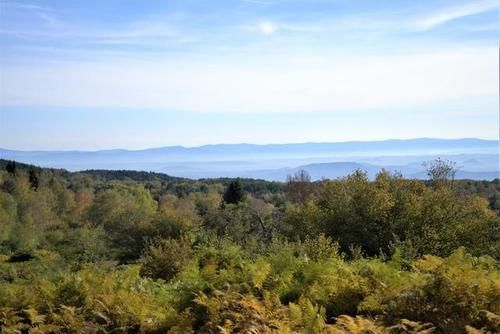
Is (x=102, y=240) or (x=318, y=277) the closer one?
(x=318, y=277)

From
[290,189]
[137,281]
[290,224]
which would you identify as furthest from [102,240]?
[137,281]

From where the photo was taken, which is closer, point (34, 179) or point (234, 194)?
point (234, 194)

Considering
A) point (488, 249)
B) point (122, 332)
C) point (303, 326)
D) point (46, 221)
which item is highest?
point (303, 326)

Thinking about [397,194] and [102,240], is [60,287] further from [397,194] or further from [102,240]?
[102,240]

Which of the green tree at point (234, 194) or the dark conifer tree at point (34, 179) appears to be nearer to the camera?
the green tree at point (234, 194)

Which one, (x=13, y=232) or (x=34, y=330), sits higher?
(x=34, y=330)

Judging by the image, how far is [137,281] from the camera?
7.52 metres

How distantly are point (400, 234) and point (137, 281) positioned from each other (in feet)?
43.3

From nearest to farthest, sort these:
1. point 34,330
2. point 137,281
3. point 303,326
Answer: point 303,326 → point 34,330 → point 137,281

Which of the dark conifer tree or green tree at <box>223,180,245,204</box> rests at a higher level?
the dark conifer tree

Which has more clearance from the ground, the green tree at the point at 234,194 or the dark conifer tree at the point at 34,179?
the dark conifer tree at the point at 34,179

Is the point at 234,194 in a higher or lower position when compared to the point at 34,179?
lower

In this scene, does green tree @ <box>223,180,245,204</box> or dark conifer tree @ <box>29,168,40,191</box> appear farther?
dark conifer tree @ <box>29,168,40,191</box>

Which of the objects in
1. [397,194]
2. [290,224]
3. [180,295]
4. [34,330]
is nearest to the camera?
[34,330]
